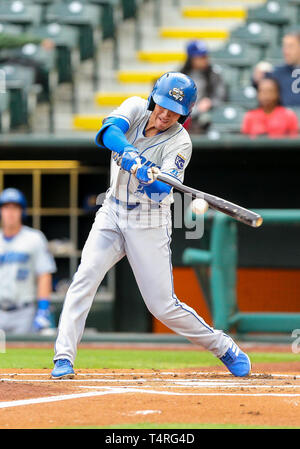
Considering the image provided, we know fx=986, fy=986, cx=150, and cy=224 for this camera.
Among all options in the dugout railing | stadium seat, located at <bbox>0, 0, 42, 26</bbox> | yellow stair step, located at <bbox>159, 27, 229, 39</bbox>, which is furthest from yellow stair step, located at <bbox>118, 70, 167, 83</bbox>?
the dugout railing

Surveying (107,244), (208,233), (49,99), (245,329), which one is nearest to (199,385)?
(107,244)

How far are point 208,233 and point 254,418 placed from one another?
178 inches

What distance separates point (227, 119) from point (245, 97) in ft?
2.70

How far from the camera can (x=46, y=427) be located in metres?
3.50

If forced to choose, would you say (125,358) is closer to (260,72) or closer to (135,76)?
(260,72)

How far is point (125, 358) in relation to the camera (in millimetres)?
6688

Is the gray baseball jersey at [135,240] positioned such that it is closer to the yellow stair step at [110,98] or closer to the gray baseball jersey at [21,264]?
Answer: the gray baseball jersey at [21,264]

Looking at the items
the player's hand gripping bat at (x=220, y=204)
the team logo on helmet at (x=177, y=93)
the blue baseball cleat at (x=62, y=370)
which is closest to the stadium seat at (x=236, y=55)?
the team logo on helmet at (x=177, y=93)

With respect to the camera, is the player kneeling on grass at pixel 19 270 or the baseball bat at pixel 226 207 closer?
the baseball bat at pixel 226 207

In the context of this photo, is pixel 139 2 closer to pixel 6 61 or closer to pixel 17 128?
pixel 6 61

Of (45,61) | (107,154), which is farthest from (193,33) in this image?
(107,154)

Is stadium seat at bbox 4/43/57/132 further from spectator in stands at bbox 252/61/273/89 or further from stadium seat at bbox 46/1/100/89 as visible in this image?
spectator in stands at bbox 252/61/273/89

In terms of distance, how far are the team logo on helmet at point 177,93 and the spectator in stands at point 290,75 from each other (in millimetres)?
4382

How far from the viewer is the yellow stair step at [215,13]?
12.6 meters
